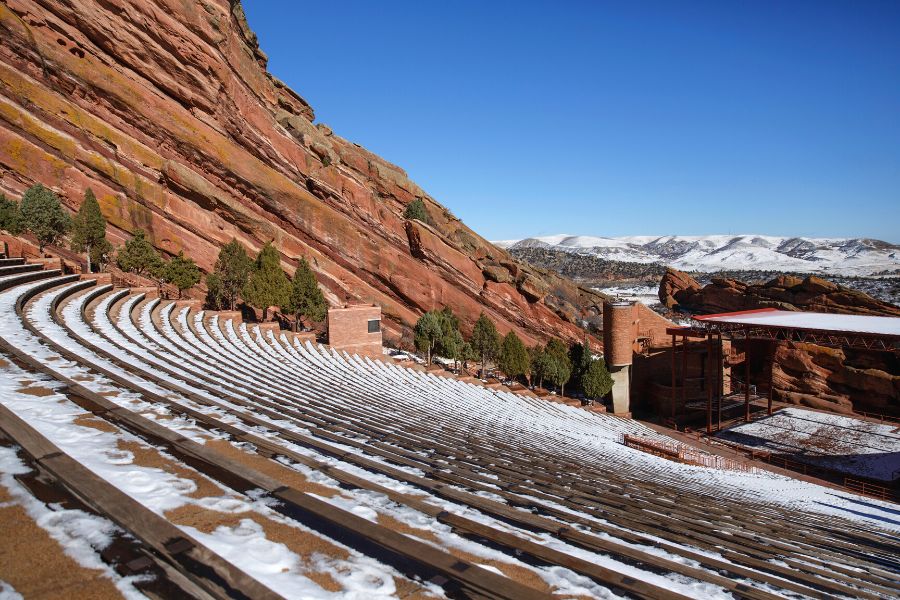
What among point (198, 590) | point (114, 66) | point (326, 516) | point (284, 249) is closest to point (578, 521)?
point (326, 516)

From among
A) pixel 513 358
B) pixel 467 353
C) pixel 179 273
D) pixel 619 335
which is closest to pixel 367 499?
pixel 179 273

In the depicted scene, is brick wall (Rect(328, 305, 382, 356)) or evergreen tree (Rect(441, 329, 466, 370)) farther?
evergreen tree (Rect(441, 329, 466, 370))

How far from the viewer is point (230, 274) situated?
28344 mm

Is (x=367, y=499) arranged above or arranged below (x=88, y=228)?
below

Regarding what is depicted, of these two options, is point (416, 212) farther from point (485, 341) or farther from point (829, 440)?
point (829, 440)

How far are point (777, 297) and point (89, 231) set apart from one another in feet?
210

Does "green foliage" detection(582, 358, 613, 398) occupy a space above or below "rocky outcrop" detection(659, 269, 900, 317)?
below

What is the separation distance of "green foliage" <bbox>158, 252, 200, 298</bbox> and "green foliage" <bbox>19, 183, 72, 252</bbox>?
5.32m

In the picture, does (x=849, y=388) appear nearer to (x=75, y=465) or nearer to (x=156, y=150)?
(x=75, y=465)

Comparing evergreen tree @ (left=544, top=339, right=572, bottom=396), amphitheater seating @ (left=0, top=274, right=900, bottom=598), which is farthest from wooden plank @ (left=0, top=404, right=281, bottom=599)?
evergreen tree @ (left=544, top=339, right=572, bottom=396)

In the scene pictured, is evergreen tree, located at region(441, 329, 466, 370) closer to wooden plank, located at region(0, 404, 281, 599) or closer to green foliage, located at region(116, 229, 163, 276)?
green foliage, located at region(116, 229, 163, 276)

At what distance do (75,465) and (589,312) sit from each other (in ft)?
184

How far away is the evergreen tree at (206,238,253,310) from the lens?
2834 cm

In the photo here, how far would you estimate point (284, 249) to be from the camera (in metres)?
36.3
